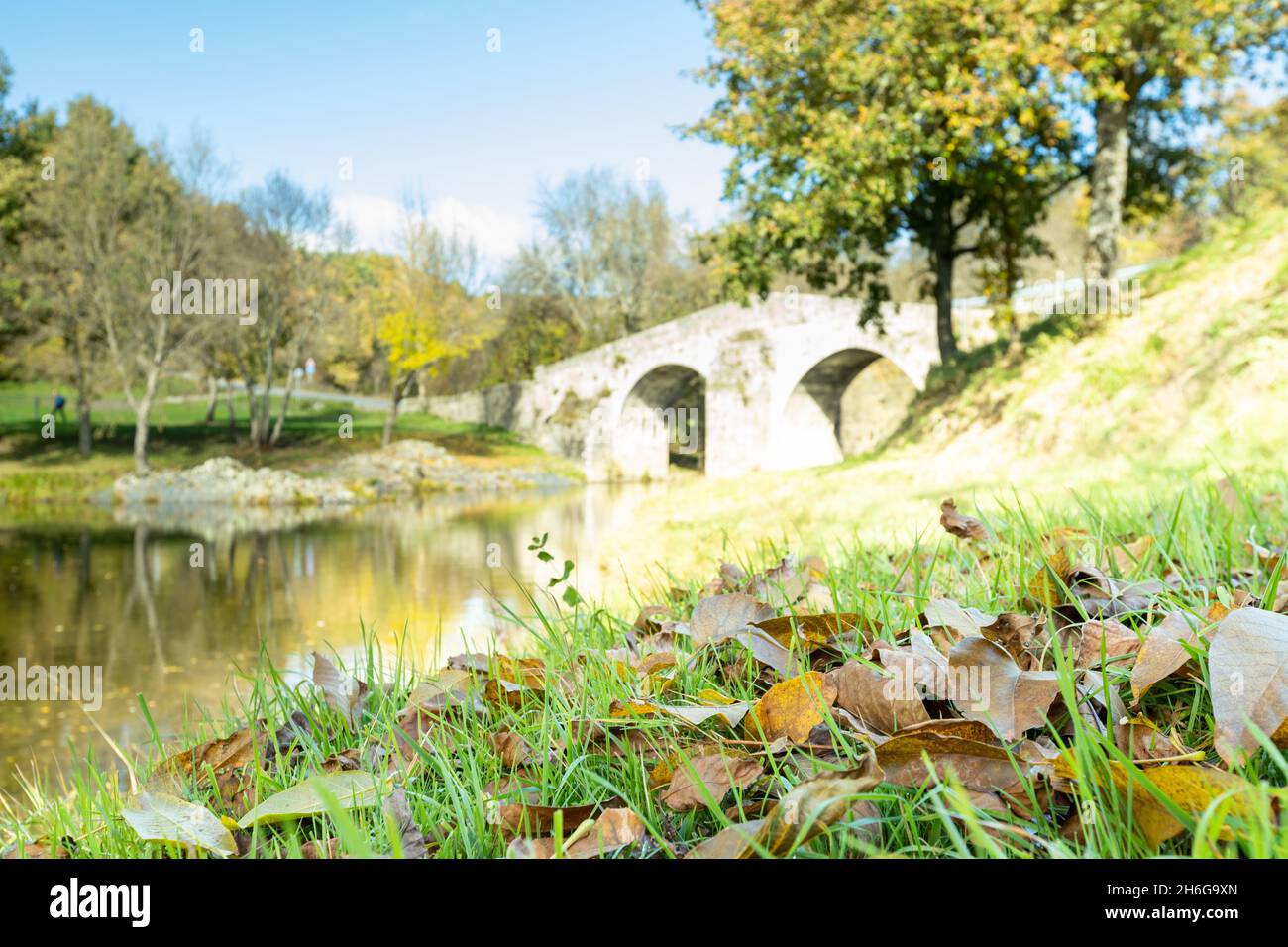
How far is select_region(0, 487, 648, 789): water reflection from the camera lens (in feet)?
22.5

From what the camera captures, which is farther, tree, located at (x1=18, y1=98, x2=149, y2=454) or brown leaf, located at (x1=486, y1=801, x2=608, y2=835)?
tree, located at (x1=18, y1=98, x2=149, y2=454)

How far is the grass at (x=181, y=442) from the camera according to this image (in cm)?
2406

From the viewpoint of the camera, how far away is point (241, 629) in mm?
9500

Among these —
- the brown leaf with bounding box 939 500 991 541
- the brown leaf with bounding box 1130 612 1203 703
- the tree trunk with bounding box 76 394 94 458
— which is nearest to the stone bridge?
the tree trunk with bounding box 76 394 94 458

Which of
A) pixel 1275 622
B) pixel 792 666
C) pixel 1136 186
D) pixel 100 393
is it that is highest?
pixel 1136 186

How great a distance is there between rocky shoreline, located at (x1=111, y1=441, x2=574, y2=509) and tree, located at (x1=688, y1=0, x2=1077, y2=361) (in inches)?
557

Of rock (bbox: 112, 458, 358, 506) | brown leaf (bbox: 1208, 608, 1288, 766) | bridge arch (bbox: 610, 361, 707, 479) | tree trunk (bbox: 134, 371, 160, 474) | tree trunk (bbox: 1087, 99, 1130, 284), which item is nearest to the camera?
brown leaf (bbox: 1208, 608, 1288, 766)

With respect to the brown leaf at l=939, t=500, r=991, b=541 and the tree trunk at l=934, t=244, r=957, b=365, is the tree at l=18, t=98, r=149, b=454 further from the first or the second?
the brown leaf at l=939, t=500, r=991, b=541

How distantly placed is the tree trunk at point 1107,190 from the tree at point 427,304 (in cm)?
2450

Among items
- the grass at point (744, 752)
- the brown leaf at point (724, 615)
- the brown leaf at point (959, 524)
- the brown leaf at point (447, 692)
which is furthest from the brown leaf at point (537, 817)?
the brown leaf at point (959, 524)

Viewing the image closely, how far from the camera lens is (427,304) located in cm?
3306

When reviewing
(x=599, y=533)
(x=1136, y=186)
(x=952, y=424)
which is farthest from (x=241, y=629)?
(x=1136, y=186)

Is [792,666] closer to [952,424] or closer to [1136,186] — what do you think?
[952,424]
